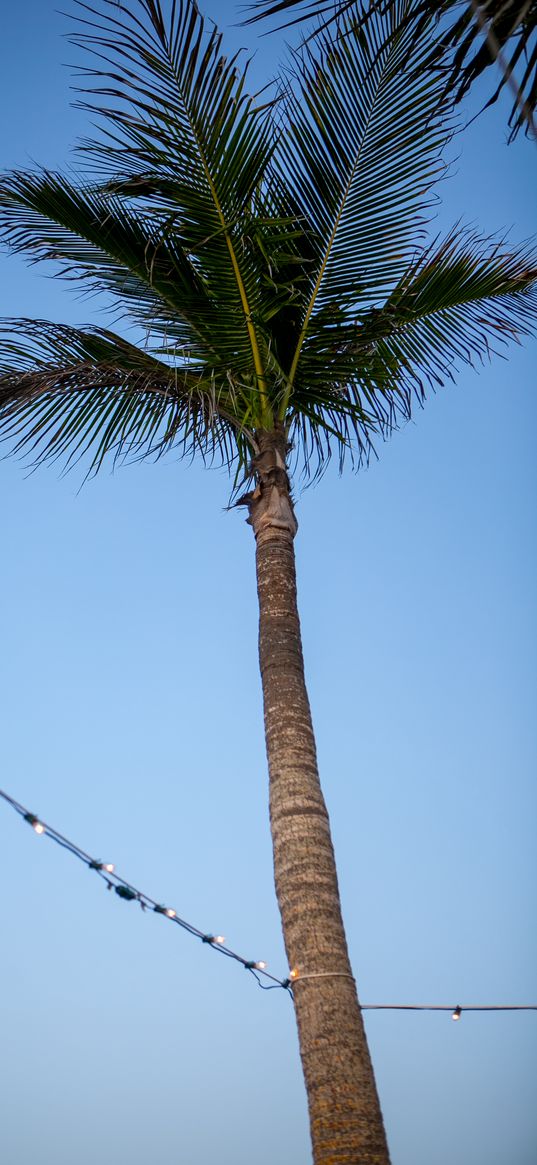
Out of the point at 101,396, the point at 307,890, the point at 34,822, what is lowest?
the point at 307,890

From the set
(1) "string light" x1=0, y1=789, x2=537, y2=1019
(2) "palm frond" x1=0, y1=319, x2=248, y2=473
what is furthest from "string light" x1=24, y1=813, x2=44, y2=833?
(2) "palm frond" x1=0, y1=319, x2=248, y2=473

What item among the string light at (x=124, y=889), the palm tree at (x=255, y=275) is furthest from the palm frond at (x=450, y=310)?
the string light at (x=124, y=889)

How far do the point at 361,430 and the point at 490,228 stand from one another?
61.5 inches

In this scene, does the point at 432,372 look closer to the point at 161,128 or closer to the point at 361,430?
the point at 361,430

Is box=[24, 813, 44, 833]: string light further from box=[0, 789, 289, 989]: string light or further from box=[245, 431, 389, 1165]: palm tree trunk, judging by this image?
box=[245, 431, 389, 1165]: palm tree trunk

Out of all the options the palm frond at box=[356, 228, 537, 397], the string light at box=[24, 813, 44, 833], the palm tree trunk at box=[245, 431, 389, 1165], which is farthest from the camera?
the palm frond at box=[356, 228, 537, 397]

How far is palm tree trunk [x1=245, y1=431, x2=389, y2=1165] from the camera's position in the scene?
3.38 metres

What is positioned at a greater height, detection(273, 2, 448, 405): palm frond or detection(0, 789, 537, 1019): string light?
detection(273, 2, 448, 405): palm frond

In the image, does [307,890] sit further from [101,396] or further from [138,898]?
[101,396]

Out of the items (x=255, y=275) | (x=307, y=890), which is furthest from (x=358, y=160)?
(x=307, y=890)

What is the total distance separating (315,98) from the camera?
5.68m

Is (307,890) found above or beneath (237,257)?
beneath

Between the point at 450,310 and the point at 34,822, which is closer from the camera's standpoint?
the point at 34,822

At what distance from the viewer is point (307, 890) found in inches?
156
